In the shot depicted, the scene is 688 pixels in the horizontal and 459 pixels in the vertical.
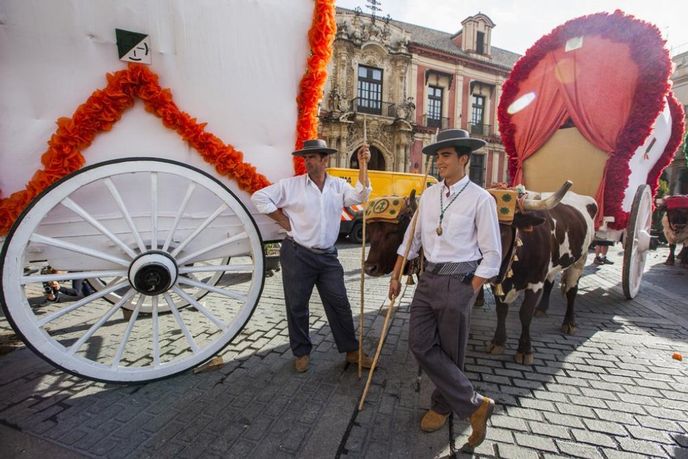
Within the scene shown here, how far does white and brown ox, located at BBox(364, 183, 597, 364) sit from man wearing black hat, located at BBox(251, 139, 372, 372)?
37 cm

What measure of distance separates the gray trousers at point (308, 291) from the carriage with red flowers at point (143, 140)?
0.27 m

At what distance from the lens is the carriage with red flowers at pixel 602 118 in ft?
13.2

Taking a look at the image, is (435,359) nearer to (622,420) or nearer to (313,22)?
(622,420)

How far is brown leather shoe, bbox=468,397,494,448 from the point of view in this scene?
6.52 feet

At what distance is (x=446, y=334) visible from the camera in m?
2.06

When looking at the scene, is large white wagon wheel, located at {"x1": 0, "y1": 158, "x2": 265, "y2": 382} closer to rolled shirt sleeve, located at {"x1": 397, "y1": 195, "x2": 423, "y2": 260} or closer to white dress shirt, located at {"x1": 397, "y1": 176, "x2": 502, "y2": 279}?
rolled shirt sleeve, located at {"x1": 397, "y1": 195, "x2": 423, "y2": 260}

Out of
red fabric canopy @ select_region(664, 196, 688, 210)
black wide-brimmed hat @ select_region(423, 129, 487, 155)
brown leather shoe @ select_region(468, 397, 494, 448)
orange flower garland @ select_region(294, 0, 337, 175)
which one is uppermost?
orange flower garland @ select_region(294, 0, 337, 175)

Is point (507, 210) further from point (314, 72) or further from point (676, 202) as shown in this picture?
point (676, 202)

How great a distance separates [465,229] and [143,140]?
7.66 feet

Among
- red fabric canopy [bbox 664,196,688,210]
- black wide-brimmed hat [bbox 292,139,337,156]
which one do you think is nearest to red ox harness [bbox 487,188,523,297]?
black wide-brimmed hat [bbox 292,139,337,156]

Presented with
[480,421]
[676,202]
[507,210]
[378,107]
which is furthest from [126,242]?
[378,107]

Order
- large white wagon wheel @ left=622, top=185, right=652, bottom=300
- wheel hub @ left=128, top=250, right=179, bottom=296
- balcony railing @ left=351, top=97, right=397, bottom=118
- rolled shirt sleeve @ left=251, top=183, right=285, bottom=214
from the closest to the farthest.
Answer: wheel hub @ left=128, top=250, right=179, bottom=296 → rolled shirt sleeve @ left=251, top=183, right=285, bottom=214 → large white wagon wheel @ left=622, top=185, right=652, bottom=300 → balcony railing @ left=351, top=97, right=397, bottom=118

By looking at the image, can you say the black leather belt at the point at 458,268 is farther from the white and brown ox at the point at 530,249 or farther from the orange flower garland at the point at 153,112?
the orange flower garland at the point at 153,112

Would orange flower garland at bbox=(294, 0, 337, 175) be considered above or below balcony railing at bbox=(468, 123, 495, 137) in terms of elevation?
below
